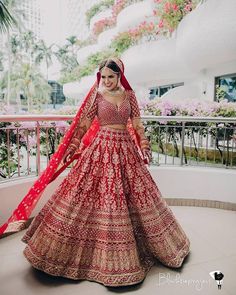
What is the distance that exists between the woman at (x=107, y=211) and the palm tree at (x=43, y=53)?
1124 inches

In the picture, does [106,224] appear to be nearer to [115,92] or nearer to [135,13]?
[115,92]

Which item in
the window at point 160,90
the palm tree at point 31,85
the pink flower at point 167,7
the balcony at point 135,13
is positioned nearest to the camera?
the pink flower at point 167,7

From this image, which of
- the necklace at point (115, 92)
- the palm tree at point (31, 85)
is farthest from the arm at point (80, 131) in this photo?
the palm tree at point (31, 85)

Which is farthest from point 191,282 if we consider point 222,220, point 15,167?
point 15,167

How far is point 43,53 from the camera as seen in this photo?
2891 cm

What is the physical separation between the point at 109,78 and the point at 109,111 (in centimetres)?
23

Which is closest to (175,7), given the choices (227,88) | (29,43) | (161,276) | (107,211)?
(227,88)

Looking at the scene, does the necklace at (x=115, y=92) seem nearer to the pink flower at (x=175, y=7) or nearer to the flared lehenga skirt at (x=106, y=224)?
the flared lehenga skirt at (x=106, y=224)

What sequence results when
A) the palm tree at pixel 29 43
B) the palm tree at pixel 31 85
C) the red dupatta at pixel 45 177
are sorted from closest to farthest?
the red dupatta at pixel 45 177, the palm tree at pixel 31 85, the palm tree at pixel 29 43

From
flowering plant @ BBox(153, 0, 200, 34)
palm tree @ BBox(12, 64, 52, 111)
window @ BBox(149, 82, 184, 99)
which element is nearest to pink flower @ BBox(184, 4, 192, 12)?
flowering plant @ BBox(153, 0, 200, 34)

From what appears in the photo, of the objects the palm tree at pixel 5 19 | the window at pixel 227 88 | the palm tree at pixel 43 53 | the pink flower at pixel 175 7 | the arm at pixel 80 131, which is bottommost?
the arm at pixel 80 131

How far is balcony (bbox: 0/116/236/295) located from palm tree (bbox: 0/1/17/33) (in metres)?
1.56

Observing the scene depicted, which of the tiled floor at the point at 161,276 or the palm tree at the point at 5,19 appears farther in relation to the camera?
the palm tree at the point at 5,19

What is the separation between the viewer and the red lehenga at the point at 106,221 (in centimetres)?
191
